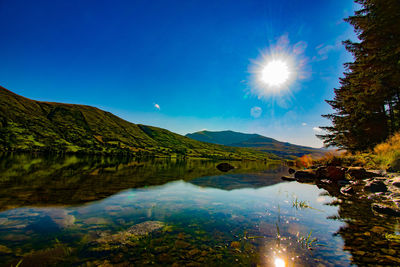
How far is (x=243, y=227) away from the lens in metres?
8.02

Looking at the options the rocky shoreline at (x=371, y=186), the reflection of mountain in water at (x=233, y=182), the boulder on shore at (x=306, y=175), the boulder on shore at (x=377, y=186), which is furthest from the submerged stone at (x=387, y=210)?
the boulder on shore at (x=306, y=175)

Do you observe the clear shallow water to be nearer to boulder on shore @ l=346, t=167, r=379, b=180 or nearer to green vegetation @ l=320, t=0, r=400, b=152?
boulder on shore @ l=346, t=167, r=379, b=180

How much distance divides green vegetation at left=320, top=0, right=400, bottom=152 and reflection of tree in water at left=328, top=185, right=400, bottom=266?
59.5ft

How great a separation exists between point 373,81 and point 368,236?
79.1 ft

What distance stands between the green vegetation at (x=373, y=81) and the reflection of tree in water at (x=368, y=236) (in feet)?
59.5

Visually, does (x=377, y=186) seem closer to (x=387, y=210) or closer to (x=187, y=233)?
(x=387, y=210)

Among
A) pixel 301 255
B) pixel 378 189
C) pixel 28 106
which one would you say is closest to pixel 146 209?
pixel 301 255

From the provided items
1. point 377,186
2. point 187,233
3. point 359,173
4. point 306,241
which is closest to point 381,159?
point 359,173

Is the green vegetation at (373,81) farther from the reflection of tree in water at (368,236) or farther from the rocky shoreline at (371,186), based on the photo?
the reflection of tree in water at (368,236)

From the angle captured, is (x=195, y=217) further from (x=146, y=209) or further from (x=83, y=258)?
(x=83, y=258)

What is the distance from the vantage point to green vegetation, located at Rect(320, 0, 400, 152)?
19562mm

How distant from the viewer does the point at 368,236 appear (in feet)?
21.2

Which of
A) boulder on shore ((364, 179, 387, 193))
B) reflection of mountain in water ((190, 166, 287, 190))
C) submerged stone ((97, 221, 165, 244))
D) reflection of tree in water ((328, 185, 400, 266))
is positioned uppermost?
boulder on shore ((364, 179, 387, 193))

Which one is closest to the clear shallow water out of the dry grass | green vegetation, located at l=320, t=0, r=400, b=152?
the dry grass
